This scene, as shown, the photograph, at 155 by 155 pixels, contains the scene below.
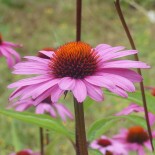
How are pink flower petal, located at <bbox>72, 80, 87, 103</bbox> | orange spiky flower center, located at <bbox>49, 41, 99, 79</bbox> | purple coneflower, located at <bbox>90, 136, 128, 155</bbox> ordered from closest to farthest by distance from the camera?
pink flower petal, located at <bbox>72, 80, 87, 103</bbox> → orange spiky flower center, located at <bbox>49, 41, 99, 79</bbox> → purple coneflower, located at <bbox>90, 136, 128, 155</bbox>

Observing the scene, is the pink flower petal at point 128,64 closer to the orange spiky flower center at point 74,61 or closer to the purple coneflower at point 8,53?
the orange spiky flower center at point 74,61

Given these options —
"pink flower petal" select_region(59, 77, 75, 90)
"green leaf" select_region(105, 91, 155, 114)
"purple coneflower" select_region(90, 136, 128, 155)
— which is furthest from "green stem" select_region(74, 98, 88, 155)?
"purple coneflower" select_region(90, 136, 128, 155)

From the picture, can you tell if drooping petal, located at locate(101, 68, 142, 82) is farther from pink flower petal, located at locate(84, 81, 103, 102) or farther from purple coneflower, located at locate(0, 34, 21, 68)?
purple coneflower, located at locate(0, 34, 21, 68)

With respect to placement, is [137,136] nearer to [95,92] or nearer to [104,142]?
[104,142]

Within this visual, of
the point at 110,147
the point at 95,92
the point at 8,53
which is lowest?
the point at 110,147

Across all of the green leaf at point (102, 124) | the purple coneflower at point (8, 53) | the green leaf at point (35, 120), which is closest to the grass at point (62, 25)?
the purple coneflower at point (8, 53)

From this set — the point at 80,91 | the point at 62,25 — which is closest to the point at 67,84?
the point at 80,91

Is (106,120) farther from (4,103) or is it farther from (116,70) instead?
(4,103)
